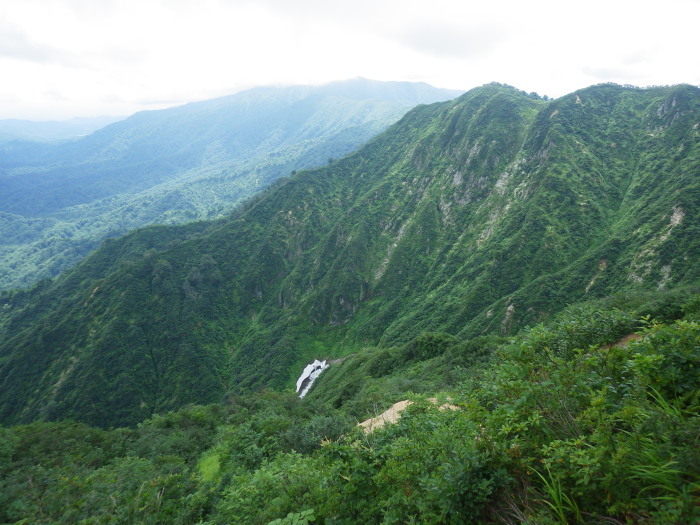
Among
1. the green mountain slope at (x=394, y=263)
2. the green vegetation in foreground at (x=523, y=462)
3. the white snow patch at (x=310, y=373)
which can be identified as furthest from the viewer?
the white snow patch at (x=310, y=373)

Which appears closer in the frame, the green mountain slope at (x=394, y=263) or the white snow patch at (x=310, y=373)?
the green mountain slope at (x=394, y=263)

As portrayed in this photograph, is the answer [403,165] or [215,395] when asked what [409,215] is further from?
[215,395]

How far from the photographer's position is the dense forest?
5492mm

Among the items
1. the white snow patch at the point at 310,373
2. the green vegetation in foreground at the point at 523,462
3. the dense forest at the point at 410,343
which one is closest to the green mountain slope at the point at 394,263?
the dense forest at the point at 410,343

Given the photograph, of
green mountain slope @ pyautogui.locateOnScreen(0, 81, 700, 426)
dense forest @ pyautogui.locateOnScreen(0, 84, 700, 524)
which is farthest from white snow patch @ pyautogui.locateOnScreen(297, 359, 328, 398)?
green mountain slope @ pyautogui.locateOnScreen(0, 81, 700, 426)

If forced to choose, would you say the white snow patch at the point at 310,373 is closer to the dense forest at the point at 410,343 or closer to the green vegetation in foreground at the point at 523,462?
the dense forest at the point at 410,343

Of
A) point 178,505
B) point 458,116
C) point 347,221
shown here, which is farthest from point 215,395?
point 458,116

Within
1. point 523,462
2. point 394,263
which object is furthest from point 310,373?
point 523,462

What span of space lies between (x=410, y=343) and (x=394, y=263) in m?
66.7

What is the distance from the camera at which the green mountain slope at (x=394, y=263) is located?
268 feet

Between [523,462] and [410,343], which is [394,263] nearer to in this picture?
[410,343]

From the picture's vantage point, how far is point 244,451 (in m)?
19.0

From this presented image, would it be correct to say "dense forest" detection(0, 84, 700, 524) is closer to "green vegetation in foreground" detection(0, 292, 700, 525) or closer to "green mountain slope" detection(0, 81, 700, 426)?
"green vegetation in foreground" detection(0, 292, 700, 525)

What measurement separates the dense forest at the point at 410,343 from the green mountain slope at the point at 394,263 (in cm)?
75
